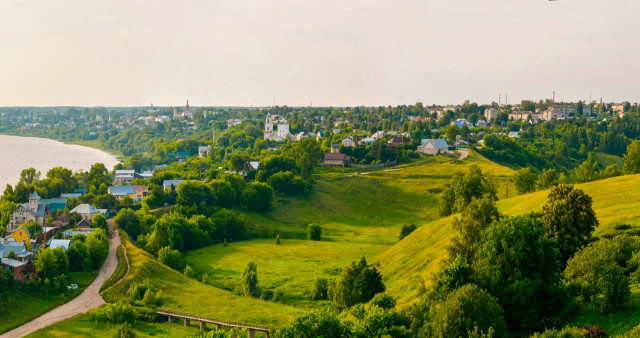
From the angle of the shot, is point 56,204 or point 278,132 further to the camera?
point 278,132

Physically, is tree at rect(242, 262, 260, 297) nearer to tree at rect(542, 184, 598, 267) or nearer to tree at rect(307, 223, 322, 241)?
tree at rect(307, 223, 322, 241)

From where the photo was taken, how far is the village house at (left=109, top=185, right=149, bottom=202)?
80519 millimetres

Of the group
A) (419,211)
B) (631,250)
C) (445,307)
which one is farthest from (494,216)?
(419,211)

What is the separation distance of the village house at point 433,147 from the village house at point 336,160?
16.6m

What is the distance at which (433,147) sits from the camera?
112 metres

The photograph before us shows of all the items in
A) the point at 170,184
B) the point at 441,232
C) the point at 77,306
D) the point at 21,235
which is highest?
the point at 441,232

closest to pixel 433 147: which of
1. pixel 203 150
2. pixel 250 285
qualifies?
pixel 203 150

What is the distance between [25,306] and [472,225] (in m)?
32.6

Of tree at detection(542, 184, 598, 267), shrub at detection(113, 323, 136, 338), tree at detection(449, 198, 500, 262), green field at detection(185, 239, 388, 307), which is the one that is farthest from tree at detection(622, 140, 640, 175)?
shrub at detection(113, 323, 136, 338)

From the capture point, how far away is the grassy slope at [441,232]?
35047 mm

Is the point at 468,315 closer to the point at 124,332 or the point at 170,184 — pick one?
the point at 124,332

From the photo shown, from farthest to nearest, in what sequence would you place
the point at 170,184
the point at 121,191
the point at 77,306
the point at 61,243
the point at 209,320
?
the point at 170,184 → the point at 121,191 → the point at 61,243 → the point at 77,306 → the point at 209,320

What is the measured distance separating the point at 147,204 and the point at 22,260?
1113 inches

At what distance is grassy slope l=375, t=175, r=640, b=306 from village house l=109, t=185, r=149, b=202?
42342 millimetres
